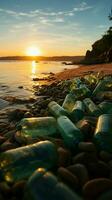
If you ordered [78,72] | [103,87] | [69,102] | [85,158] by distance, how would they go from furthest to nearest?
[78,72]
[103,87]
[69,102]
[85,158]

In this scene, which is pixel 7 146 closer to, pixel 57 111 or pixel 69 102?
pixel 57 111

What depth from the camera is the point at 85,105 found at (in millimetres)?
4832

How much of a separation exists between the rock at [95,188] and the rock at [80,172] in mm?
139

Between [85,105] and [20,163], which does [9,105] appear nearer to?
[85,105]

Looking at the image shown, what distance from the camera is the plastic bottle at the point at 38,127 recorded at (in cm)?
347

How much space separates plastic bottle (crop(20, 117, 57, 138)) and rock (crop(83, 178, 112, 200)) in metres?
1.23

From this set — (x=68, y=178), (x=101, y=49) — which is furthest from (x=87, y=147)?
(x=101, y=49)

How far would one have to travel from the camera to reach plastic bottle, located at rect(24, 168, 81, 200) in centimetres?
205

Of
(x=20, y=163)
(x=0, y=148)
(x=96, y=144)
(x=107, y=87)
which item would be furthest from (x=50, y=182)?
(x=107, y=87)

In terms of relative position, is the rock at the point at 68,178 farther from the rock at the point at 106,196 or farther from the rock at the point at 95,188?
the rock at the point at 106,196

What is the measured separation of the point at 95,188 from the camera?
221 centimetres

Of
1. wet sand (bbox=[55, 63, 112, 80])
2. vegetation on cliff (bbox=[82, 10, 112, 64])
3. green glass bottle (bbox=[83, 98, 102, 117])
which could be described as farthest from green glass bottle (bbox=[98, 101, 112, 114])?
vegetation on cliff (bbox=[82, 10, 112, 64])

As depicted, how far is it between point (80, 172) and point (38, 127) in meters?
1.19

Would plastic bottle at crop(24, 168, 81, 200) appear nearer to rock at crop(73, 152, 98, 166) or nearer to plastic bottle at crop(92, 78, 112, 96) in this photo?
rock at crop(73, 152, 98, 166)
